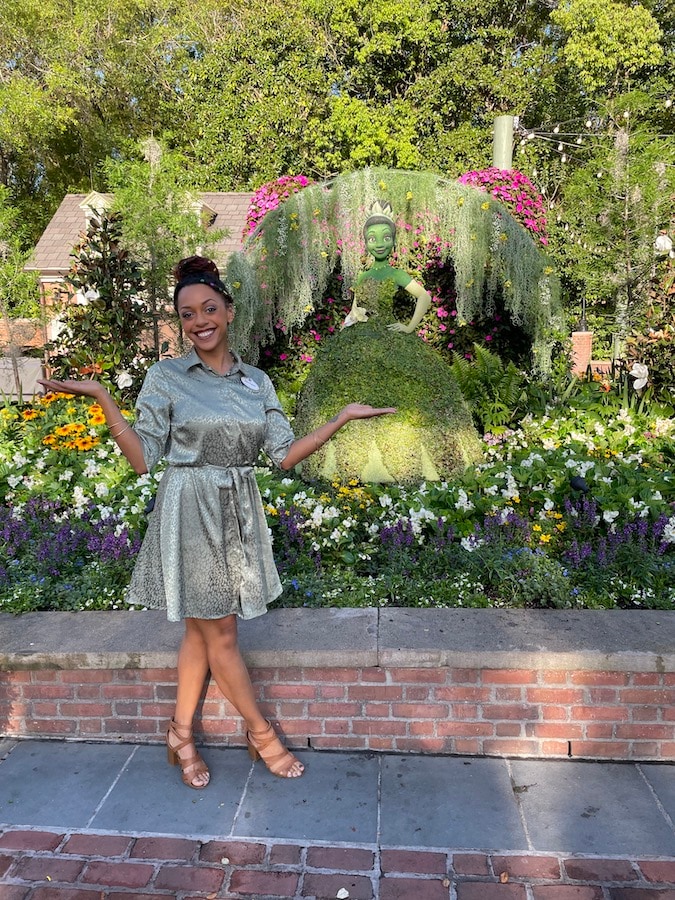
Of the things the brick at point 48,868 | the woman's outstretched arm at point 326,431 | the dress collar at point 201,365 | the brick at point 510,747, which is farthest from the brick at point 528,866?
the dress collar at point 201,365

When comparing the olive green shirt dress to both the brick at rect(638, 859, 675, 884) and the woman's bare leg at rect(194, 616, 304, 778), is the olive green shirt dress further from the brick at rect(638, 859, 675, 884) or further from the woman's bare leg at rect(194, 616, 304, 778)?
the brick at rect(638, 859, 675, 884)

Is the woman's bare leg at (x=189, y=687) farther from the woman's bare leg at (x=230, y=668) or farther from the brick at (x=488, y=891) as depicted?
the brick at (x=488, y=891)

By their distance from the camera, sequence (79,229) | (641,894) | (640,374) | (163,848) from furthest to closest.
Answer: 1. (79,229)
2. (640,374)
3. (163,848)
4. (641,894)

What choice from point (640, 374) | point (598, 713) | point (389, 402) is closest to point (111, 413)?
point (598, 713)

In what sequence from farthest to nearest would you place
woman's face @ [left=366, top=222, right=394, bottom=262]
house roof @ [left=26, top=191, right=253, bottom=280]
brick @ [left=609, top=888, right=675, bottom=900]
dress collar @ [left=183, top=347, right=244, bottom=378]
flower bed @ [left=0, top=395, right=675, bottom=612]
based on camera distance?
1. house roof @ [left=26, top=191, right=253, bottom=280]
2. woman's face @ [left=366, top=222, right=394, bottom=262]
3. flower bed @ [left=0, top=395, right=675, bottom=612]
4. dress collar @ [left=183, top=347, right=244, bottom=378]
5. brick @ [left=609, top=888, right=675, bottom=900]

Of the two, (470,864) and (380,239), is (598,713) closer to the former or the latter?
(470,864)

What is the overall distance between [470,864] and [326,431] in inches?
53.4

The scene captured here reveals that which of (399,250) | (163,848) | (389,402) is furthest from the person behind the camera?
(399,250)

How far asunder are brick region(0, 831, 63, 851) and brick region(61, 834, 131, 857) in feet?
0.16

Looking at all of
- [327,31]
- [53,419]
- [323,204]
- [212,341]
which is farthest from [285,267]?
[327,31]

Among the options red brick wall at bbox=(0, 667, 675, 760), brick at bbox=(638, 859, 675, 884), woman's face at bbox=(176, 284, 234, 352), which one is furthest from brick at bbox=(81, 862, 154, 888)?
woman's face at bbox=(176, 284, 234, 352)

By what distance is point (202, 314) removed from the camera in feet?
7.30

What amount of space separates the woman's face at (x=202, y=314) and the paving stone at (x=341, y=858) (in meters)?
1.59

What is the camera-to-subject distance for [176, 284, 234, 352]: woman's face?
7.25ft
